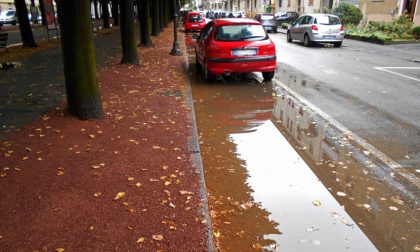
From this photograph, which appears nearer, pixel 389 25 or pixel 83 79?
pixel 83 79

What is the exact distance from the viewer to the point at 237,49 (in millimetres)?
9664

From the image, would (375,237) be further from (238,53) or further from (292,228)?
(238,53)

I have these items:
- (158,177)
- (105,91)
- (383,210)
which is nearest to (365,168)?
(383,210)

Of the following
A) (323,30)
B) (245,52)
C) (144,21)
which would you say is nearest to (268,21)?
(323,30)

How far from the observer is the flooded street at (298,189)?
3551mm

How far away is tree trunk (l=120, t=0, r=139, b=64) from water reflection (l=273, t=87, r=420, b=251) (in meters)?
7.35

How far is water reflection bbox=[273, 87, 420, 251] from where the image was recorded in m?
3.64

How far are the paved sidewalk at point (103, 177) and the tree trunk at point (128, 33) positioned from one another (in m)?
4.96

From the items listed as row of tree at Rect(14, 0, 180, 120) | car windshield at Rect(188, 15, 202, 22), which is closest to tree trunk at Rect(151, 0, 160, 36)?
car windshield at Rect(188, 15, 202, 22)

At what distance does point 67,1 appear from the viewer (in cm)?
592

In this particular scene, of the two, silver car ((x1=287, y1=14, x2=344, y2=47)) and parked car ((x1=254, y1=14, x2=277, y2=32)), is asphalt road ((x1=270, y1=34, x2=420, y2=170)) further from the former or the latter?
parked car ((x1=254, y1=14, x2=277, y2=32))

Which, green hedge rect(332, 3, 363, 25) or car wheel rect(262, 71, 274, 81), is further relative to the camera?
green hedge rect(332, 3, 363, 25)

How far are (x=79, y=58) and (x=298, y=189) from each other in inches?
155

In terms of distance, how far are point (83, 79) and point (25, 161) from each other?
1908 mm
